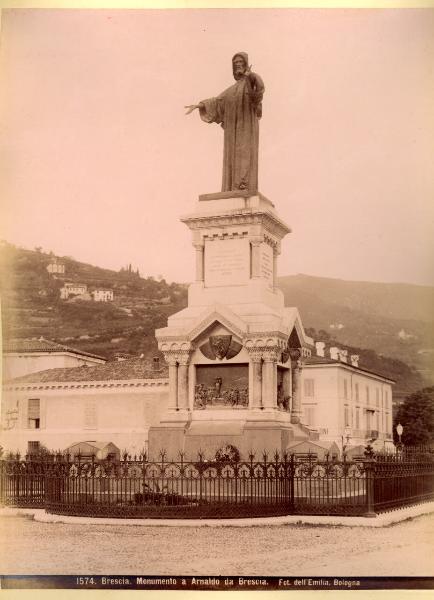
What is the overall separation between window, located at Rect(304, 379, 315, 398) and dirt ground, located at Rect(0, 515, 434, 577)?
117ft

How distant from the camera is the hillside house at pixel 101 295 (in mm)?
50031

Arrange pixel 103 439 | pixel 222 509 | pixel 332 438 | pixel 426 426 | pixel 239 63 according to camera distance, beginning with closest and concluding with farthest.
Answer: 1. pixel 222 509
2. pixel 239 63
3. pixel 426 426
4. pixel 103 439
5. pixel 332 438

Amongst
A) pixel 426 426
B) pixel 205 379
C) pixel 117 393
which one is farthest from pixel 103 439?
pixel 205 379

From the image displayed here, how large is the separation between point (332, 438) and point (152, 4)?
113ft

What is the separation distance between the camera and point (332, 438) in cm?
5050

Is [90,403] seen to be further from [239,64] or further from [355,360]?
[239,64]

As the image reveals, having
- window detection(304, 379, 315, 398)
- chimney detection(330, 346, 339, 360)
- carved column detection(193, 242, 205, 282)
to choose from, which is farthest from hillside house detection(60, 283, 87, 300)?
carved column detection(193, 242, 205, 282)

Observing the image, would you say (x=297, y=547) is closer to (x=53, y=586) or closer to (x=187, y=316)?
(x=53, y=586)

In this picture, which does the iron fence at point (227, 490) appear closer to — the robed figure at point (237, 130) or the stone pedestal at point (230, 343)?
the stone pedestal at point (230, 343)

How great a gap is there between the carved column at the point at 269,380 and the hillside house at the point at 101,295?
2593 cm

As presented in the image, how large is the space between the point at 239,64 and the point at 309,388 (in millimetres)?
32031

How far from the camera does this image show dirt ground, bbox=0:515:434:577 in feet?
52.8

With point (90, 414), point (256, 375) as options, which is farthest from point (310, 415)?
point (256, 375)

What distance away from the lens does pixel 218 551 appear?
16.5 metres
